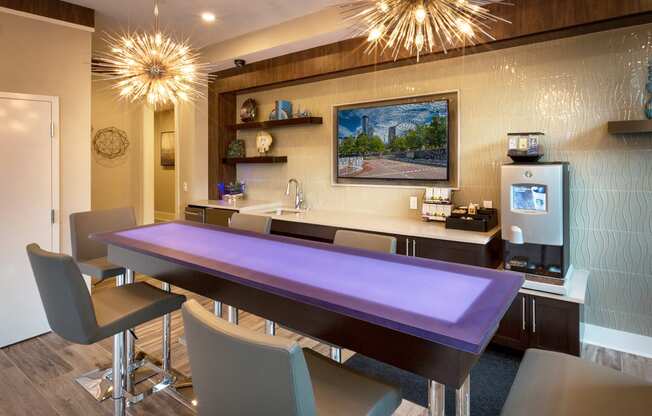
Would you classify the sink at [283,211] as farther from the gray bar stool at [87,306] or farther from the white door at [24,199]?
the gray bar stool at [87,306]

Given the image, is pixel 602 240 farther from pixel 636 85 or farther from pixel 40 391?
pixel 40 391

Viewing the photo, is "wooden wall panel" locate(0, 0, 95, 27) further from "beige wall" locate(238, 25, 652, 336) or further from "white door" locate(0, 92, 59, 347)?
"beige wall" locate(238, 25, 652, 336)

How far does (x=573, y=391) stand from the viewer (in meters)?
1.30

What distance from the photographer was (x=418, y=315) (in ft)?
3.97

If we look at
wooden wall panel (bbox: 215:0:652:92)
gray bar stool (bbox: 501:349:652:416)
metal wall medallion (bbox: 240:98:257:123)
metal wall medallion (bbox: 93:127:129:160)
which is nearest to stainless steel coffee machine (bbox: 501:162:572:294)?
wooden wall panel (bbox: 215:0:652:92)

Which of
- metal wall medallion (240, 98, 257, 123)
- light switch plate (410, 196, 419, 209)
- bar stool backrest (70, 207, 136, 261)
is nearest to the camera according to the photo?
bar stool backrest (70, 207, 136, 261)

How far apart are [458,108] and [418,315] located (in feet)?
8.80

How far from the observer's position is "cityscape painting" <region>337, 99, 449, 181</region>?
3537 mm

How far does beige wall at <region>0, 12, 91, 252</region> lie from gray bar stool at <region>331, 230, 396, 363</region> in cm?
272

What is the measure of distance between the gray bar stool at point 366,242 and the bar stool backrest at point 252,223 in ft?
2.18

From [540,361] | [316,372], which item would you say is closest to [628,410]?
[540,361]

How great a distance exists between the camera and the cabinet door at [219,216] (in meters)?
4.33

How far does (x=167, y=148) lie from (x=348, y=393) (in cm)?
747

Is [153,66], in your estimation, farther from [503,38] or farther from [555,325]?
[555,325]
